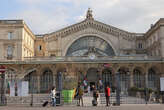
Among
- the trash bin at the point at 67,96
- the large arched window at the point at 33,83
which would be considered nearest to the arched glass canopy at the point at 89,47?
the large arched window at the point at 33,83

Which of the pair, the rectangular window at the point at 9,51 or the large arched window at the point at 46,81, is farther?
the rectangular window at the point at 9,51

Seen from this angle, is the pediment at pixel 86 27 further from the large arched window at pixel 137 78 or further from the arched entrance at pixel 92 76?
the arched entrance at pixel 92 76

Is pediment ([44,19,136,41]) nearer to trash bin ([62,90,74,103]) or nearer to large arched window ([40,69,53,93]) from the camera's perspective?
large arched window ([40,69,53,93])

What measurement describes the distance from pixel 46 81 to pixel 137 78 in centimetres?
1806

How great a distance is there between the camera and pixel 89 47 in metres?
49.2

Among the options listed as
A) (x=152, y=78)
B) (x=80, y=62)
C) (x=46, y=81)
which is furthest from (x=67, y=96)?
(x=152, y=78)

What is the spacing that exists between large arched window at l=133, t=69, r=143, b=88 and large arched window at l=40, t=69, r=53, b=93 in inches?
636

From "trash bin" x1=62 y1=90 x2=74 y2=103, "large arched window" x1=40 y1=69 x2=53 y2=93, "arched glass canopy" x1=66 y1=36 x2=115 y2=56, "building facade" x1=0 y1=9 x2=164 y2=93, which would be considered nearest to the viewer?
"trash bin" x1=62 y1=90 x2=74 y2=103

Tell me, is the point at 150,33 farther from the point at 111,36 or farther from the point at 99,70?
the point at 99,70

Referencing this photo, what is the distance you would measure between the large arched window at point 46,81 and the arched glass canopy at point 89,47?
21.5 feet

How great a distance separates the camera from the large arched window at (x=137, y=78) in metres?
43.3

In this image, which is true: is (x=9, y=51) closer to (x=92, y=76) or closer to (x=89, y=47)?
(x=89, y=47)

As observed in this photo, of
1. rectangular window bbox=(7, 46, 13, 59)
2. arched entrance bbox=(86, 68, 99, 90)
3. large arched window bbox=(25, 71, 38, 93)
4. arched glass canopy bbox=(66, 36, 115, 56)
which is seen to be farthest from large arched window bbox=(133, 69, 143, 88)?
rectangular window bbox=(7, 46, 13, 59)

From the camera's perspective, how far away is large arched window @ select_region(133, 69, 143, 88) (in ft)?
142
